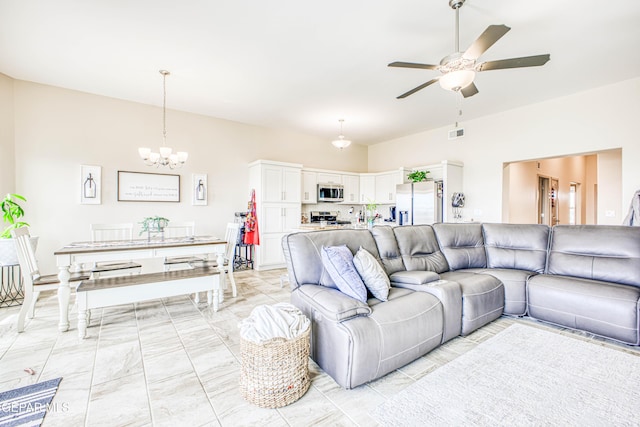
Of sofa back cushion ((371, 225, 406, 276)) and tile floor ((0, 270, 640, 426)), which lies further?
sofa back cushion ((371, 225, 406, 276))

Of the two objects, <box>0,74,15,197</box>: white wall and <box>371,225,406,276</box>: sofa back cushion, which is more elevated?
<box>0,74,15,197</box>: white wall

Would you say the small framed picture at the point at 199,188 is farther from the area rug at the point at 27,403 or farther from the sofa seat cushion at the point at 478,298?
the sofa seat cushion at the point at 478,298

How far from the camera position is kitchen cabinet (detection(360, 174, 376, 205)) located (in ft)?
23.5

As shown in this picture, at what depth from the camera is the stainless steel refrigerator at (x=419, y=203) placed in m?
5.77

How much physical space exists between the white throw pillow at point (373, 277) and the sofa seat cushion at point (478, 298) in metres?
0.91

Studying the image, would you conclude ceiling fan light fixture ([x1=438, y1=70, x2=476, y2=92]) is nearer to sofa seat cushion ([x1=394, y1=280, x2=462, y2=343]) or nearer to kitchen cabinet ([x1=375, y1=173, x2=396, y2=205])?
sofa seat cushion ([x1=394, y1=280, x2=462, y2=343])

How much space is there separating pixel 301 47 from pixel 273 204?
323 centimetres

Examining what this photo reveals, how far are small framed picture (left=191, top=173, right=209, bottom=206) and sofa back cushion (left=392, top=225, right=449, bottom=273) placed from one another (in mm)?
3816

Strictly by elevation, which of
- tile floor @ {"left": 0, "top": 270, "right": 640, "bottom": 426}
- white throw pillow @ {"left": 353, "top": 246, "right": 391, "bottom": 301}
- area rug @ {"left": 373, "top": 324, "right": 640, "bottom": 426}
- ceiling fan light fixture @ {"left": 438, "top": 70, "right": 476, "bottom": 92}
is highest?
ceiling fan light fixture @ {"left": 438, "top": 70, "right": 476, "bottom": 92}

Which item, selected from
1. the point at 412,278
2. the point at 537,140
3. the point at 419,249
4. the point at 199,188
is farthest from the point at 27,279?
the point at 537,140

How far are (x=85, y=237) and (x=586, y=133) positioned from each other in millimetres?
7882

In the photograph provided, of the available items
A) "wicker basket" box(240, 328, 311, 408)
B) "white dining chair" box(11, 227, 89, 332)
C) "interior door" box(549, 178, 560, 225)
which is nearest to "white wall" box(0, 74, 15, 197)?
"white dining chair" box(11, 227, 89, 332)

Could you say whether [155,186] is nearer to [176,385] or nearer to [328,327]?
[176,385]

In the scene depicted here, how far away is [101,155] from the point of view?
4578mm
